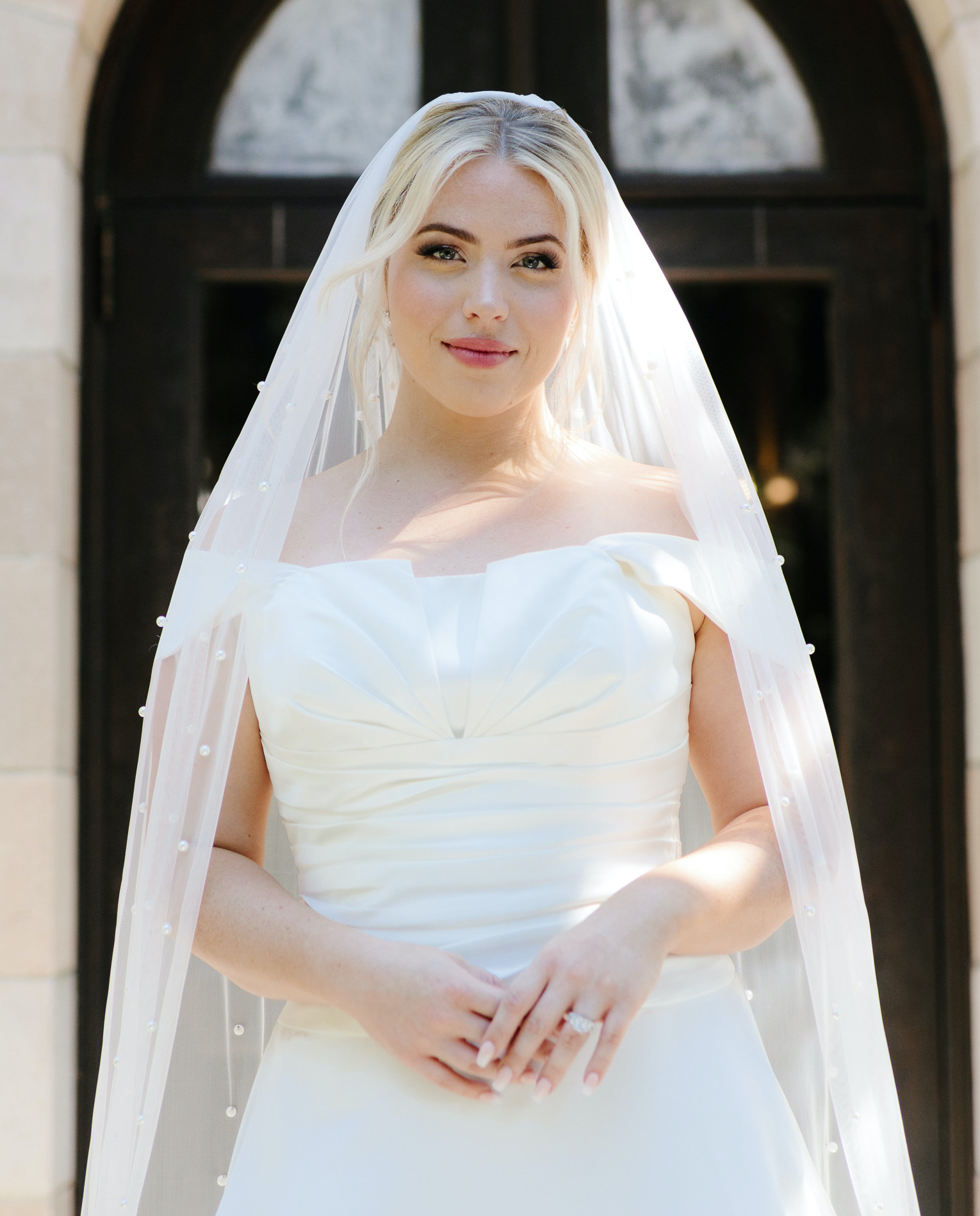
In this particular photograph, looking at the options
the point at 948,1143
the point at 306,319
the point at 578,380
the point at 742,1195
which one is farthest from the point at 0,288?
the point at 948,1143

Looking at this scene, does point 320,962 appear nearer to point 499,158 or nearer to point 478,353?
point 478,353

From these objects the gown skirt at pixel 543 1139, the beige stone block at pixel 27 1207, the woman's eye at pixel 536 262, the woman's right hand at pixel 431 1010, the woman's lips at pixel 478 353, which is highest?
the woman's eye at pixel 536 262

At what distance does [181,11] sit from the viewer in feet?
9.99

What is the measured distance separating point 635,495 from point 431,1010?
2.44ft

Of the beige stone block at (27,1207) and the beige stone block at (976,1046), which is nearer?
the beige stone block at (27,1207)

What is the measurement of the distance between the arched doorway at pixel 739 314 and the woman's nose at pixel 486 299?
58.6 inches

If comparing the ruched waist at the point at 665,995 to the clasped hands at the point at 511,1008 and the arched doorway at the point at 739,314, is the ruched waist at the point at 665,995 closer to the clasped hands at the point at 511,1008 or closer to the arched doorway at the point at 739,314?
the clasped hands at the point at 511,1008

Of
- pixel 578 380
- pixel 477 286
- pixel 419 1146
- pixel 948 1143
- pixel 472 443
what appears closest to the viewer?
pixel 419 1146

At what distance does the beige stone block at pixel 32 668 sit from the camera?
2.70 meters

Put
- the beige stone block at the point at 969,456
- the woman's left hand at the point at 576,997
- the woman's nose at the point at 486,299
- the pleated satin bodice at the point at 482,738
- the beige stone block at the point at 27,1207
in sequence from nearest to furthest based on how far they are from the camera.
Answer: the woman's left hand at the point at 576,997, the pleated satin bodice at the point at 482,738, the woman's nose at the point at 486,299, the beige stone block at the point at 27,1207, the beige stone block at the point at 969,456

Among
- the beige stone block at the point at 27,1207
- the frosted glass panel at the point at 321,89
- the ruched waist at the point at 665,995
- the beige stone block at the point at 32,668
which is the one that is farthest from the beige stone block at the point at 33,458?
the ruched waist at the point at 665,995

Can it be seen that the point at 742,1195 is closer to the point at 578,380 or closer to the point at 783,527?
the point at 578,380

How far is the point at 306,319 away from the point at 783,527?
1538 mm

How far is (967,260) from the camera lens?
290cm
